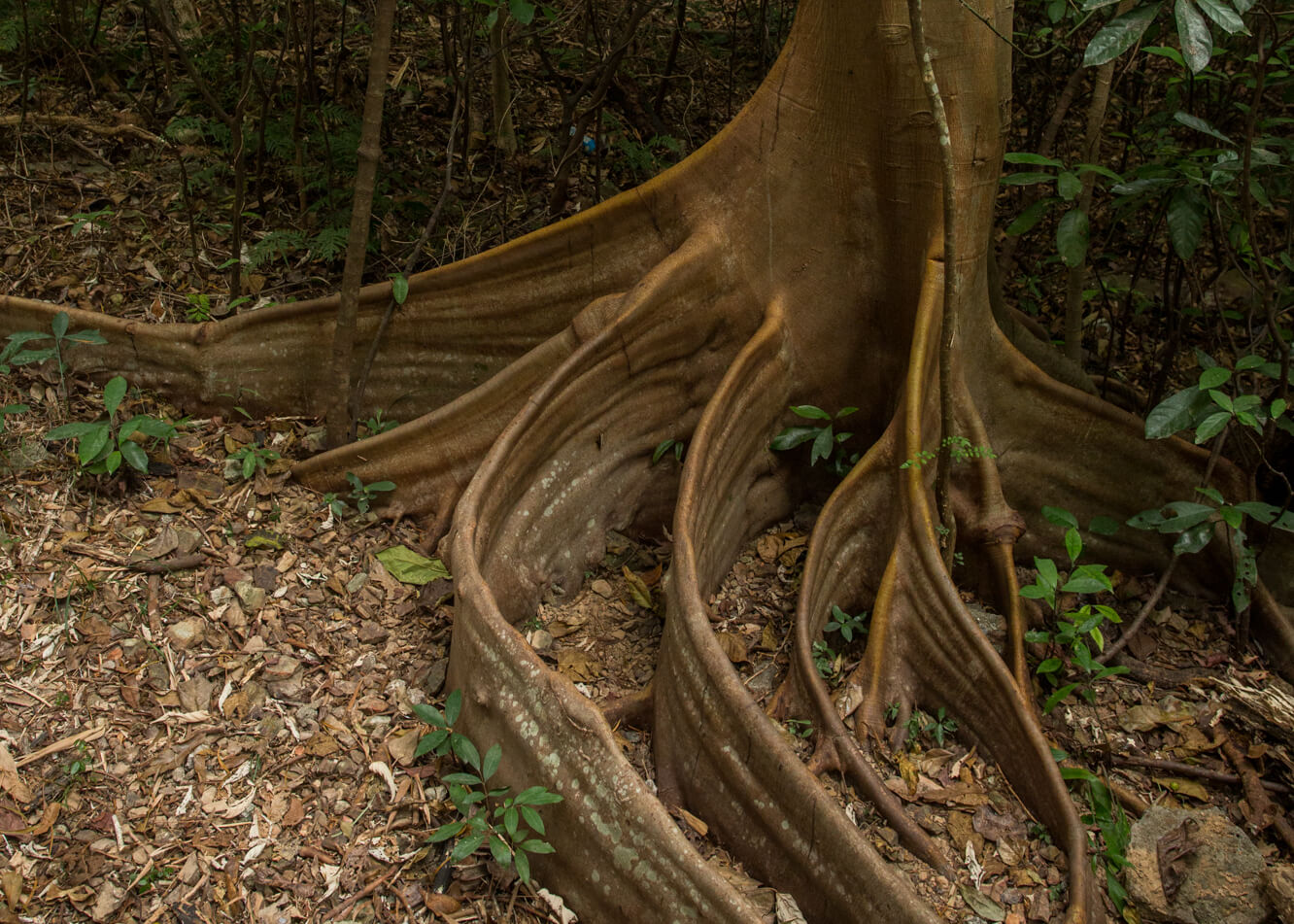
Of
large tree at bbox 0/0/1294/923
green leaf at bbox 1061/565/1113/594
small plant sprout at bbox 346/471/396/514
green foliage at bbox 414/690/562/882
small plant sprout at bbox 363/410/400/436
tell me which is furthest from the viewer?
small plant sprout at bbox 363/410/400/436

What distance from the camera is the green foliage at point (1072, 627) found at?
3777 mm

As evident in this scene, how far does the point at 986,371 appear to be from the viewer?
444 cm

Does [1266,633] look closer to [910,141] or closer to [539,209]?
[910,141]

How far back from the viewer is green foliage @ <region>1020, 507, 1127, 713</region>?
3777 mm

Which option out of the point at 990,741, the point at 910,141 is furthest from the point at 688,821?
the point at 910,141

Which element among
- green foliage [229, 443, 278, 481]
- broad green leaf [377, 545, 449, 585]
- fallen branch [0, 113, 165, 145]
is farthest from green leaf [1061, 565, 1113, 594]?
fallen branch [0, 113, 165, 145]

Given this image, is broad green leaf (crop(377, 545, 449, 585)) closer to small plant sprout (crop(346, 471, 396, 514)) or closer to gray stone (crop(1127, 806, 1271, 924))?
small plant sprout (crop(346, 471, 396, 514))

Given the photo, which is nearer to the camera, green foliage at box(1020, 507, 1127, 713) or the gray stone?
the gray stone

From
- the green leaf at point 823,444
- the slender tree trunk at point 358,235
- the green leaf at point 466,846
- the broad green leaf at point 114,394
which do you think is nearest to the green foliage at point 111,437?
the broad green leaf at point 114,394

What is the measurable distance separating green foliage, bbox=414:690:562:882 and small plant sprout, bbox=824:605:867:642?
53.5 inches

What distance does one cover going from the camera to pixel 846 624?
4.05 meters

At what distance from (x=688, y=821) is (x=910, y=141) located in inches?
103

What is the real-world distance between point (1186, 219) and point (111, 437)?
14.2 ft

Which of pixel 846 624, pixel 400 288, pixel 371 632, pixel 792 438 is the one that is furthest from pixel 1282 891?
pixel 400 288
